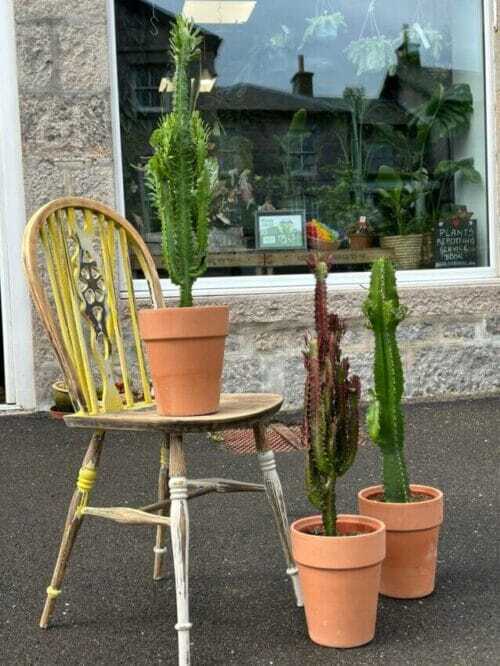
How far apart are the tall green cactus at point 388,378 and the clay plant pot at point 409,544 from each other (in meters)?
0.06

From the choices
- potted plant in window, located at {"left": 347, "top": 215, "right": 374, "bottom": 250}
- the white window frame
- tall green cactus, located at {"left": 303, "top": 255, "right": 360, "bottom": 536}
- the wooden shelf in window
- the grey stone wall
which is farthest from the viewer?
potted plant in window, located at {"left": 347, "top": 215, "right": 374, "bottom": 250}

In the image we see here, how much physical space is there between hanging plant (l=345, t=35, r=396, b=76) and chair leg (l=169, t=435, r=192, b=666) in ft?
13.9

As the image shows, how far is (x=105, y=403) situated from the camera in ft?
8.39

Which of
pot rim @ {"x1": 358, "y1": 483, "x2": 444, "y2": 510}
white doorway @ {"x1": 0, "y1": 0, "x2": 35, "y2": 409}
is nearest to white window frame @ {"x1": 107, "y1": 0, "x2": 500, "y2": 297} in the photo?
white doorway @ {"x1": 0, "y1": 0, "x2": 35, "y2": 409}

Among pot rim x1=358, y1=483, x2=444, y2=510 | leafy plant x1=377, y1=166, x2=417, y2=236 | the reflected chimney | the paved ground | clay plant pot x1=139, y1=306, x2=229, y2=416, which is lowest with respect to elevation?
the paved ground

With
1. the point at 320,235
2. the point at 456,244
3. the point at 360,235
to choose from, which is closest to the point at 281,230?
the point at 320,235

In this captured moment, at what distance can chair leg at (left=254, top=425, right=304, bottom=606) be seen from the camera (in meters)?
2.51

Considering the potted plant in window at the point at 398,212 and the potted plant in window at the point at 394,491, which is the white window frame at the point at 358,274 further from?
the potted plant in window at the point at 394,491

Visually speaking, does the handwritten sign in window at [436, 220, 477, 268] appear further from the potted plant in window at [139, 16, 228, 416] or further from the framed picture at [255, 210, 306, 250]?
the potted plant in window at [139, 16, 228, 416]

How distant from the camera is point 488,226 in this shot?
5.95 metres

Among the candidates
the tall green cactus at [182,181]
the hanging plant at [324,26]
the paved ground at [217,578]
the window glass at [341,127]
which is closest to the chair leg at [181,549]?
the paved ground at [217,578]

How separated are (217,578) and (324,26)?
13.2 feet

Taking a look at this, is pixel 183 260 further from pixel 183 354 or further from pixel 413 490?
pixel 413 490

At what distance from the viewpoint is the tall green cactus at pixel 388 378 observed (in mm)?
2553
